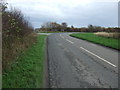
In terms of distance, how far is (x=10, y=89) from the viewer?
457 centimetres

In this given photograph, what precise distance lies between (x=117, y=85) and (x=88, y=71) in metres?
1.82

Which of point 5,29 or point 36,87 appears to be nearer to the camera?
point 36,87

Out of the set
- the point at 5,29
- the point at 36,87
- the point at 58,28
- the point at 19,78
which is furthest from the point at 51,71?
the point at 58,28

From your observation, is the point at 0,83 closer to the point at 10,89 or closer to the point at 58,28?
the point at 10,89

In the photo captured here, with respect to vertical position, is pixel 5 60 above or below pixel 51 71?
above

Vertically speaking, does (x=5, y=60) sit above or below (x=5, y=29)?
below

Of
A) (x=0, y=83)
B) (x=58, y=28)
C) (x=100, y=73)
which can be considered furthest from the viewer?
(x=58, y=28)

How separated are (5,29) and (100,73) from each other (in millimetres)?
5034

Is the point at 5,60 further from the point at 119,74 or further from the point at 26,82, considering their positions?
the point at 119,74

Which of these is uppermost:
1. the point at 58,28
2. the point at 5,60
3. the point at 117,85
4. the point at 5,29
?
the point at 58,28

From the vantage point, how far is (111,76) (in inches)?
240

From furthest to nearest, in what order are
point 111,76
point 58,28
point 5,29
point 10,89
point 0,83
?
point 58,28 < point 5,29 < point 111,76 < point 0,83 < point 10,89

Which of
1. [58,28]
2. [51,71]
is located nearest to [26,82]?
[51,71]

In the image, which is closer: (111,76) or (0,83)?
(0,83)
